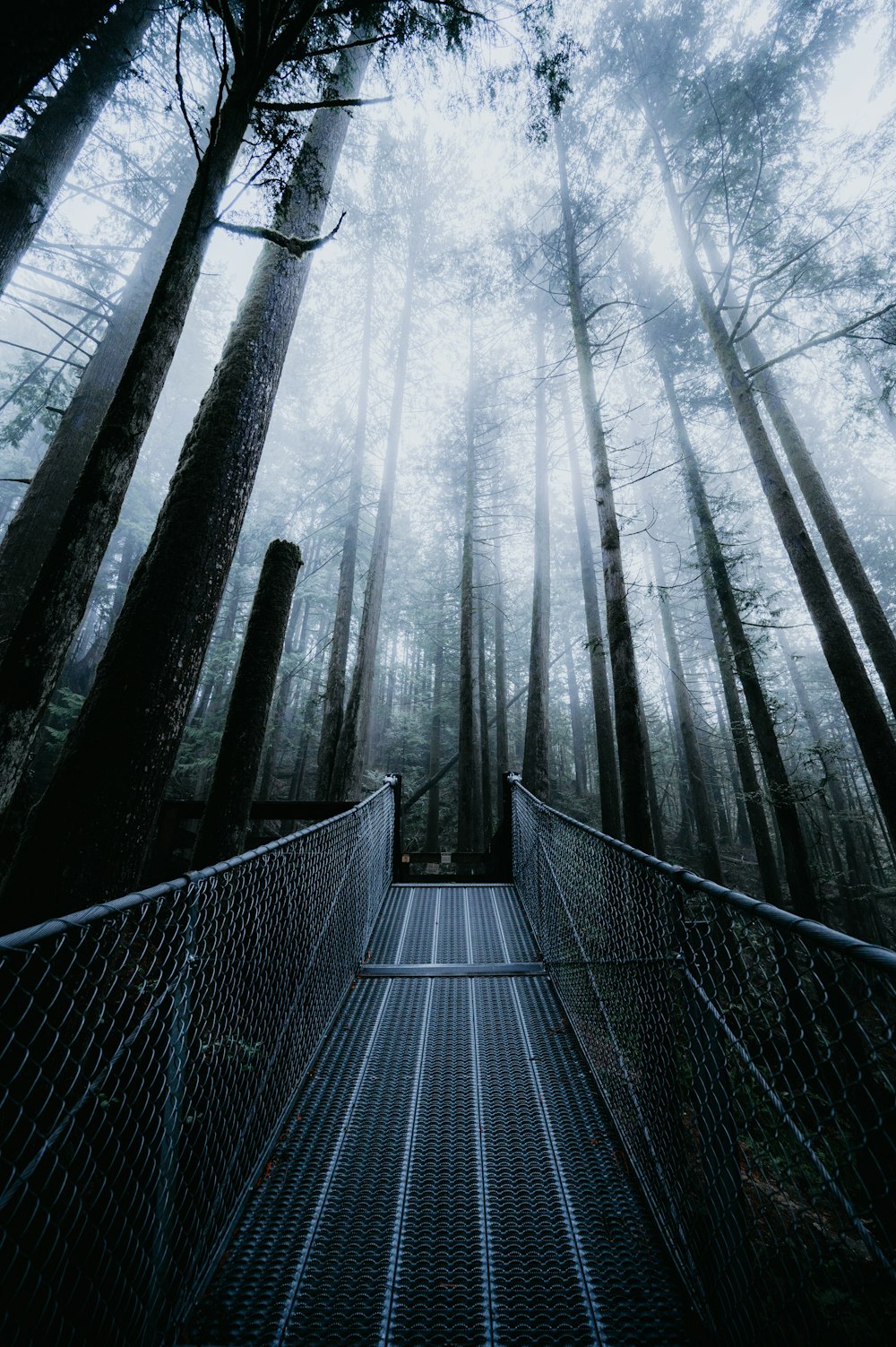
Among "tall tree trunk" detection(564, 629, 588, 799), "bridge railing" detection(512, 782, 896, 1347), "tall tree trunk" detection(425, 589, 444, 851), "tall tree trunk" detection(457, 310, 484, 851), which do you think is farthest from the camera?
"tall tree trunk" detection(564, 629, 588, 799)

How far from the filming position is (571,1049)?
11.0 feet

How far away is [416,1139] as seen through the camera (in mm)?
2625

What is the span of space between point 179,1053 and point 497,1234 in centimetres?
157

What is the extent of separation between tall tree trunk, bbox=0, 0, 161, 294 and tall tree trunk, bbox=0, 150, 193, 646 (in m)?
1.21

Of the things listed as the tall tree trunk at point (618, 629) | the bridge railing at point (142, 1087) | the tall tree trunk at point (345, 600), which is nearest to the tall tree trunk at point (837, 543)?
the tall tree trunk at point (618, 629)

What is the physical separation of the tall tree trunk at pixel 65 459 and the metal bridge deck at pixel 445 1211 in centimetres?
565

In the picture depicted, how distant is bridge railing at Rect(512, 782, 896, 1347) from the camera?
1254 millimetres

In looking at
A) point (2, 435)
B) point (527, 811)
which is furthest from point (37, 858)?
point (2, 435)

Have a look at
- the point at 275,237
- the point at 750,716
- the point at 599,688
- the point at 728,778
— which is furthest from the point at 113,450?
the point at 728,778

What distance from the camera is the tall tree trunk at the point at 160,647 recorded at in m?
2.31

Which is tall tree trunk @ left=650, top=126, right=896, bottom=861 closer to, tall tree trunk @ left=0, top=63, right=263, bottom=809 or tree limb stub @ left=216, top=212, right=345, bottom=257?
tree limb stub @ left=216, top=212, right=345, bottom=257

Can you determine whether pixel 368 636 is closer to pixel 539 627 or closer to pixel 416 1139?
pixel 539 627

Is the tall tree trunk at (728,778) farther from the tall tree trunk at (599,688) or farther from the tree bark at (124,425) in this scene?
the tree bark at (124,425)

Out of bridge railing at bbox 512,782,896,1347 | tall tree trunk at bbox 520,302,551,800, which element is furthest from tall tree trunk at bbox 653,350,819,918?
bridge railing at bbox 512,782,896,1347
